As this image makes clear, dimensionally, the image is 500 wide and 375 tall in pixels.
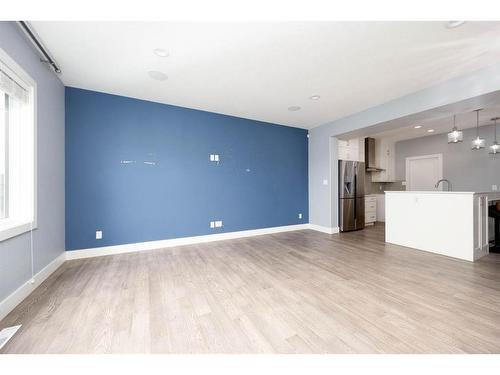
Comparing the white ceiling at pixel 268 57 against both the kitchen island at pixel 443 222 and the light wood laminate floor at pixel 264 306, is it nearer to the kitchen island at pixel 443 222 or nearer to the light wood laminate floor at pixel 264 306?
the kitchen island at pixel 443 222

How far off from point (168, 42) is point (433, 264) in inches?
168

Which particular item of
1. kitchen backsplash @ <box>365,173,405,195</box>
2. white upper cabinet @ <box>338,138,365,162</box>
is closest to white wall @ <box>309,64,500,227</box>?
white upper cabinet @ <box>338,138,365,162</box>

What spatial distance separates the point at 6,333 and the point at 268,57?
333cm

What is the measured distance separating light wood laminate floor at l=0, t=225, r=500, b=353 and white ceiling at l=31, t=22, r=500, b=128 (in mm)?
2529

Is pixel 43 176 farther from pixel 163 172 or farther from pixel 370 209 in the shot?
pixel 370 209

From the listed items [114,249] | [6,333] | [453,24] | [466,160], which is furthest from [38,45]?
[466,160]

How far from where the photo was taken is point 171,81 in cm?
284

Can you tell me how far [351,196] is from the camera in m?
4.91

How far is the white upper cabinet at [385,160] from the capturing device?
6.23 meters

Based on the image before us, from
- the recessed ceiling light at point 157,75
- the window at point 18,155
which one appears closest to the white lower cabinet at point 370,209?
the recessed ceiling light at point 157,75

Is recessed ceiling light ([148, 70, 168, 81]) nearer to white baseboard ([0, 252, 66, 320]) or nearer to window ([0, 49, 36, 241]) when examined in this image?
window ([0, 49, 36, 241])

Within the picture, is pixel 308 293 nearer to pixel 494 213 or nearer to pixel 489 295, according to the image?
pixel 489 295

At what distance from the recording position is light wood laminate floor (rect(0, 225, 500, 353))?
1314mm
